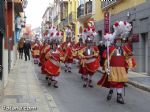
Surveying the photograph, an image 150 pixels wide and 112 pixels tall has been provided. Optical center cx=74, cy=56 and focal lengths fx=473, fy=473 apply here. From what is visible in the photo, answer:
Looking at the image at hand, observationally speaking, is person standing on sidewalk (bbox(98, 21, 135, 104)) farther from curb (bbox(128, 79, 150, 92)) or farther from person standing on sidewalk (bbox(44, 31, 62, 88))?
person standing on sidewalk (bbox(44, 31, 62, 88))

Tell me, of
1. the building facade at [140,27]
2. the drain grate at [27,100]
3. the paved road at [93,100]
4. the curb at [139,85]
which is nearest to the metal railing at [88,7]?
the building facade at [140,27]

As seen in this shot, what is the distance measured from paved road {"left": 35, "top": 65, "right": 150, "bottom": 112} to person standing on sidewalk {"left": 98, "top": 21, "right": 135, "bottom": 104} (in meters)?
0.57

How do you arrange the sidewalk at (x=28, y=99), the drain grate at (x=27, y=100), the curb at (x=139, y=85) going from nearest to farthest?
the sidewalk at (x=28, y=99), the drain grate at (x=27, y=100), the curb at (x=139, y=85)

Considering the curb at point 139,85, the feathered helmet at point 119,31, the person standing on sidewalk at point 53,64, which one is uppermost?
the feathered helmet at point 119,31

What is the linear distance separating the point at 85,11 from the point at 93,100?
31254 millimetres

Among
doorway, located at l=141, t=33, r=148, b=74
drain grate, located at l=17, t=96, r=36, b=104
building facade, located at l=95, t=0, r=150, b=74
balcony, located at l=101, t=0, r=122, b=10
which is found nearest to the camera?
drain grate, located at l=17, t=96, r=36, b=104

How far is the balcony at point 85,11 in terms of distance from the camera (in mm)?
42081

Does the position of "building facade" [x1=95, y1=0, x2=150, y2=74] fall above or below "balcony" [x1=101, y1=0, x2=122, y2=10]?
below

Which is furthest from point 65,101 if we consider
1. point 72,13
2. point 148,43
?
point 72,13

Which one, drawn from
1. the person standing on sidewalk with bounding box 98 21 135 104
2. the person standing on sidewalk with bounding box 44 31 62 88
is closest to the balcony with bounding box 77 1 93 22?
the person standing on sidewalk with bounding box 44 31 62 88

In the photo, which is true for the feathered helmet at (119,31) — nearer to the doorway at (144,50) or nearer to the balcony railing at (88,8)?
the doorway at (144,50)

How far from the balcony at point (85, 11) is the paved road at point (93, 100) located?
24570 mm

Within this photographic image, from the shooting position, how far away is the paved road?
12.2 meters

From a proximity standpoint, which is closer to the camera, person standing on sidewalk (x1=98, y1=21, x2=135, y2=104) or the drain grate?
the drain grate
